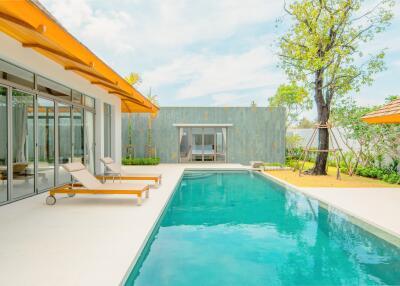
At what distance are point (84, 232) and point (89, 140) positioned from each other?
22.4 feet

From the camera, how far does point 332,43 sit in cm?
1258

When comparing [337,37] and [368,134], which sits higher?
[337,37]

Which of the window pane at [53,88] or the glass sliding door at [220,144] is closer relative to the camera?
the window pane at [53,88]

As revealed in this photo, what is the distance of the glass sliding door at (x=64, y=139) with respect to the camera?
8.41m

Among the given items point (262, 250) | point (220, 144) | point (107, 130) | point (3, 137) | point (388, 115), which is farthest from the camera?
point (220, 144)

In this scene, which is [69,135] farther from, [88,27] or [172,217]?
[88,27]

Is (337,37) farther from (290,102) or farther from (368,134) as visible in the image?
(290,102)

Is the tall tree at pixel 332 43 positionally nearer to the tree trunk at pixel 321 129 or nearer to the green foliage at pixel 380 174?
the tree trunk at pixel 321 129

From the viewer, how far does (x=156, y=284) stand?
3.12m

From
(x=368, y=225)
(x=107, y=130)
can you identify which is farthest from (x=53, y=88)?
(x=368, y=225)

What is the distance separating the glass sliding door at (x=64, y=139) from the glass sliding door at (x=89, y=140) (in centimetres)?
134

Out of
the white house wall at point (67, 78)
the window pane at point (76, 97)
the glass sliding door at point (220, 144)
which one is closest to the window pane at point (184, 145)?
the glass sliding door at point (220, 144)

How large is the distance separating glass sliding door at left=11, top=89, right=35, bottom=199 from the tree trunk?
11.3 metres

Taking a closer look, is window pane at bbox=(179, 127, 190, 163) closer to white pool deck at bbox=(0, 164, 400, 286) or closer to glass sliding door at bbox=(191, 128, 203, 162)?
glass sliding door at bbox=(191, 128, 203, 162)
